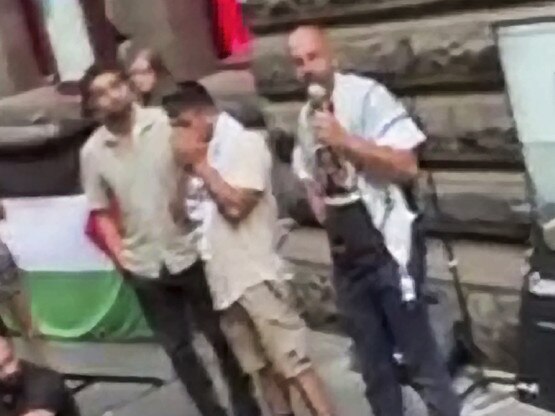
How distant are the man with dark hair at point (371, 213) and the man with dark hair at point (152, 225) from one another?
0.16 m

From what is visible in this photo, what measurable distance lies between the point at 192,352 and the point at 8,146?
328 millimetres

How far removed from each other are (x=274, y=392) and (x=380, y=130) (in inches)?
13.8

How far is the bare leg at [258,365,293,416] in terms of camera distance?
1.37 metres

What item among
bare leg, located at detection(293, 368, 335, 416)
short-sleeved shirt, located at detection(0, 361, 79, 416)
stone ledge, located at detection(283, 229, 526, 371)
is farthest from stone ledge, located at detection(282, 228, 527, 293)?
short-sleeved shirt, located at detection(0, 361, 79, 416)

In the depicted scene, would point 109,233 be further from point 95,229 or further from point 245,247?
point 245,247

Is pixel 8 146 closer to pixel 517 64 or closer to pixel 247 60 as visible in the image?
pixel 247 60

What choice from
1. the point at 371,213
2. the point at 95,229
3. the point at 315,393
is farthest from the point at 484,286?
the point at 95,229

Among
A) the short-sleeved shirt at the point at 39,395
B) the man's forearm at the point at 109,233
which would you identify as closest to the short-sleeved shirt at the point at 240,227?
the man's forearm at the point at 109,233

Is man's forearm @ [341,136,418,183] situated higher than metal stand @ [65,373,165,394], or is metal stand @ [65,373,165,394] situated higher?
man's forearm @ [341,136,418,183]

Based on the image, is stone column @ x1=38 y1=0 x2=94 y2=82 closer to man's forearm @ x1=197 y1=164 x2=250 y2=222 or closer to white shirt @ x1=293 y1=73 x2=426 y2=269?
man's forearm @ x1=197 y1=164 x2=250 y2=222

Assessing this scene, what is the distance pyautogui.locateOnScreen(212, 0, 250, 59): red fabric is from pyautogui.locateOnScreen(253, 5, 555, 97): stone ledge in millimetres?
32

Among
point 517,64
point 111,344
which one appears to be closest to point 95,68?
point 111,344

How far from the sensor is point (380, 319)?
1273 millimetres

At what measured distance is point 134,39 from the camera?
1.34m
